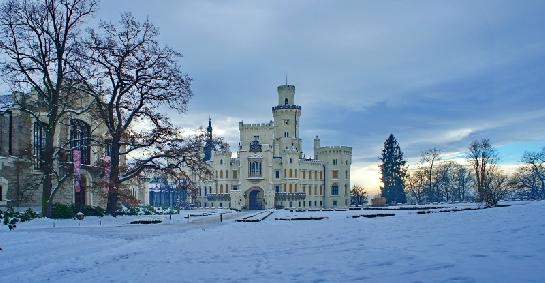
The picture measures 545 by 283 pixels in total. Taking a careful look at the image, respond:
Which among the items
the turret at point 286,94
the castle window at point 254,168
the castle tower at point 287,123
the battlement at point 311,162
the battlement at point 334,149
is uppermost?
the turret at point 286,94

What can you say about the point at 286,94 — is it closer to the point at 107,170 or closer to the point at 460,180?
the point at 460,180

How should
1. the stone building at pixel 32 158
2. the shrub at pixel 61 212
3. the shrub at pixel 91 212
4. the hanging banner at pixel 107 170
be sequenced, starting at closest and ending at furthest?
the shrub at pixel 61 212
the hanging banner at pixel 107 170
the shrub at pixel 91 212
the stone building at pixel 32 158

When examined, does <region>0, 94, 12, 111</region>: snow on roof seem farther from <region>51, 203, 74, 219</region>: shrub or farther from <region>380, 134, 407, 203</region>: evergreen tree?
<region>380, 134, 407, 203</region>: evergreen tree

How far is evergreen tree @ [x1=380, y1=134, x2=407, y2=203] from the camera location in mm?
89188

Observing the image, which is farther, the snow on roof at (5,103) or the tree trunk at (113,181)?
the snow on roof at (5,103)

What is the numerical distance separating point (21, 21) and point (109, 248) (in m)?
21.0

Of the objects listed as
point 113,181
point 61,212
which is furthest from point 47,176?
point 113,181

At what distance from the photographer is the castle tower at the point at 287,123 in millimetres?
102438

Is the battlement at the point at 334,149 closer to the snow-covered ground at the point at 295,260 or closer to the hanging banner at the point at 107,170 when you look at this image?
the hanging banner at the point at 107,170

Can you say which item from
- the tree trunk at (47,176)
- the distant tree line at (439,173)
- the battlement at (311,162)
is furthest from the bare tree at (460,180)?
the tree trunk at (47,176)

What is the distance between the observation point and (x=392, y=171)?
298 ft

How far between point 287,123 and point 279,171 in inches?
561

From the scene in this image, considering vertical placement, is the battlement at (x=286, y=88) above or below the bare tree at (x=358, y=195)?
above

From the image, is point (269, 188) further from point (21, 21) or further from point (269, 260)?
point (269, 260)
